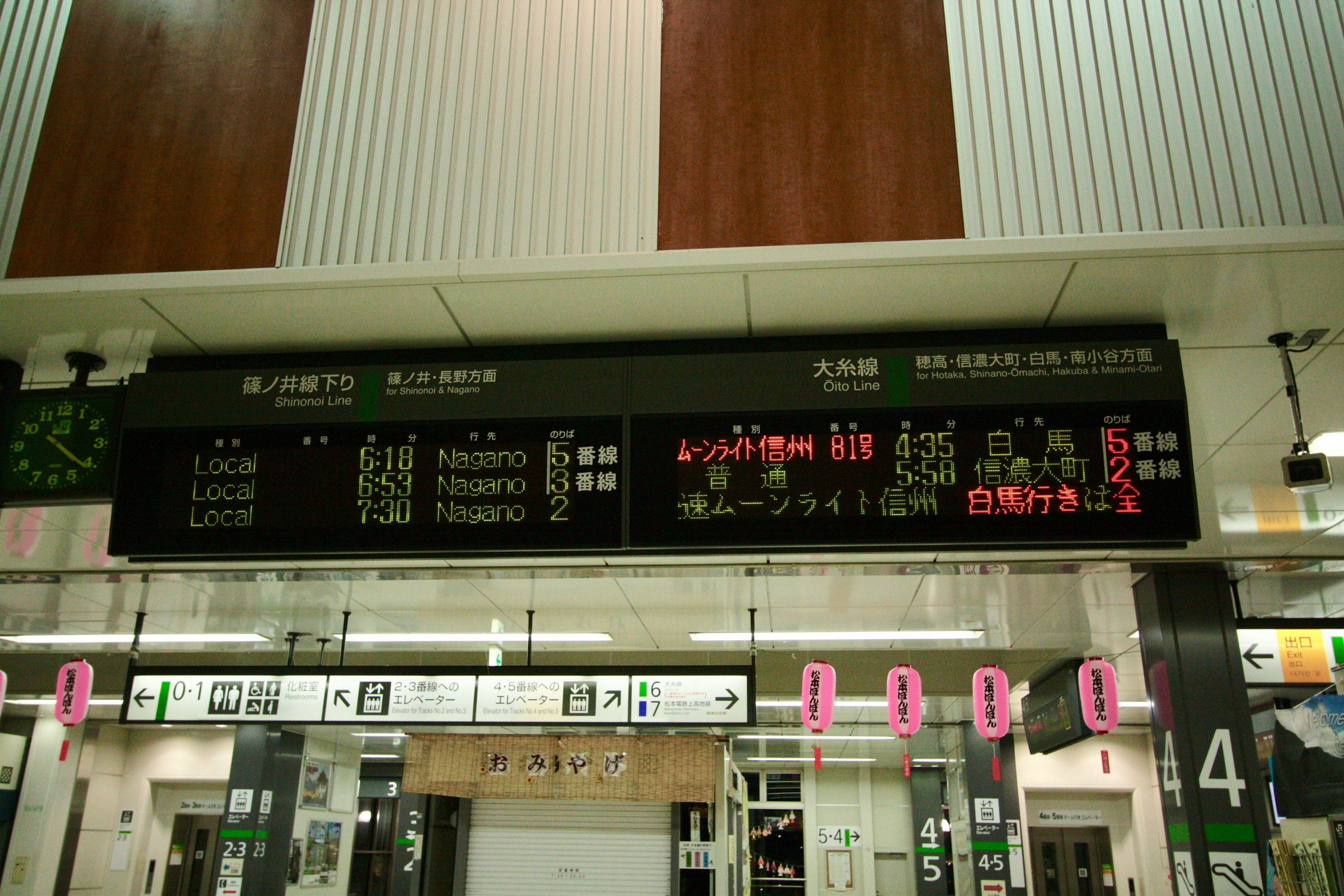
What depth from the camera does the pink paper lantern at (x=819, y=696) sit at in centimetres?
813

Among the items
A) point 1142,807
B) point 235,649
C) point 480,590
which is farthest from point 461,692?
point 1142,807

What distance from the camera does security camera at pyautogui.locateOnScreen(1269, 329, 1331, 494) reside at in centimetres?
368

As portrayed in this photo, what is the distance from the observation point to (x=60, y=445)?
12.3 feet

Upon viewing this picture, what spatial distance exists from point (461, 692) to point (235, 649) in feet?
14.3

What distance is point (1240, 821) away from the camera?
19.5 ft

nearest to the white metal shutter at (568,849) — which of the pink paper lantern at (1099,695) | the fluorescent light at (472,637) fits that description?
the fluorescent light at (472,637)

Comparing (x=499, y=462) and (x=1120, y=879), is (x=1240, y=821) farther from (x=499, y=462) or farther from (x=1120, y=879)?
(x=1120, y=879)

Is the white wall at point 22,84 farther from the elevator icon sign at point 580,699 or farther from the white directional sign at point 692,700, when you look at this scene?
the white directional sign at point 692,700

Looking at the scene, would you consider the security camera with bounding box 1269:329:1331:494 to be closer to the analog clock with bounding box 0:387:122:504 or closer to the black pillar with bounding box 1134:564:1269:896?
the black pillar with bounding box 1134:564:1269:896

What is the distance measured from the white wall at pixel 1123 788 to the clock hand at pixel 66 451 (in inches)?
569

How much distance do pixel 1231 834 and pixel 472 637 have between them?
613 centimetres

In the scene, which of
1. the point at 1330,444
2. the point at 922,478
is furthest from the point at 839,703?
the point at 922,478

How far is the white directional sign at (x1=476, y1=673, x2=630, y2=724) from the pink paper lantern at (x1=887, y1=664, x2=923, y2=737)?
2.76 metres

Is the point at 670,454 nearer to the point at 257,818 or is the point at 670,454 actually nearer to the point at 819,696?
the point at 819,696
